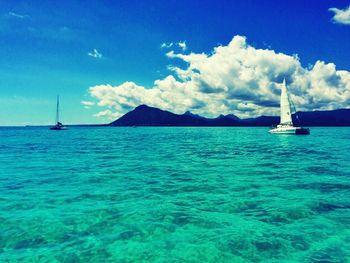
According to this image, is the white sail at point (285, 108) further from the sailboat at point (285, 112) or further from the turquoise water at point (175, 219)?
the turquoise water at point (175, 219)

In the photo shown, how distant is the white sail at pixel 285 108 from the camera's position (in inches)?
3620

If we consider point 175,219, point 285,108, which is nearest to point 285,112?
point 285,108

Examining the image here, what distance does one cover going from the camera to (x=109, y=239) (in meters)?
9.91

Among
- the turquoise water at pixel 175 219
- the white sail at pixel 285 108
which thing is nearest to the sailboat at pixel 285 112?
the white sail at pixel 285 108

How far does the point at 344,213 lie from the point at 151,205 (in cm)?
859

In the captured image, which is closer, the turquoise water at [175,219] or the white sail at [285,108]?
the turquoise water at [175,219]

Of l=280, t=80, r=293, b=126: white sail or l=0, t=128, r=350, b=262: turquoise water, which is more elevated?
l=280, t=80, r=293, b=126: white sail

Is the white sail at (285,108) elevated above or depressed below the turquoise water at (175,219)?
above

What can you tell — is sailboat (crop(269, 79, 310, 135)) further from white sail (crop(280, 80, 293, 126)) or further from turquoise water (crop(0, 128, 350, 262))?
turquoise water (crop(0, 128, 350, 262))

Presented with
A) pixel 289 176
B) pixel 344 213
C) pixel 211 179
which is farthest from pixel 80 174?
pixel 344 213

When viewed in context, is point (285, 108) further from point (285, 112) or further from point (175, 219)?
point (175, 219)

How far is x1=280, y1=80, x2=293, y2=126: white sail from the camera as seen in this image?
91950 mm

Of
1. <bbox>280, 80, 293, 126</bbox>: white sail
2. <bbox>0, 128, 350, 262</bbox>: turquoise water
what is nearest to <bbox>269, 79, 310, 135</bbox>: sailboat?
<bbox>280, 80, 293, 126</bbox>: white sail

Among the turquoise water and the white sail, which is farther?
the white sail
